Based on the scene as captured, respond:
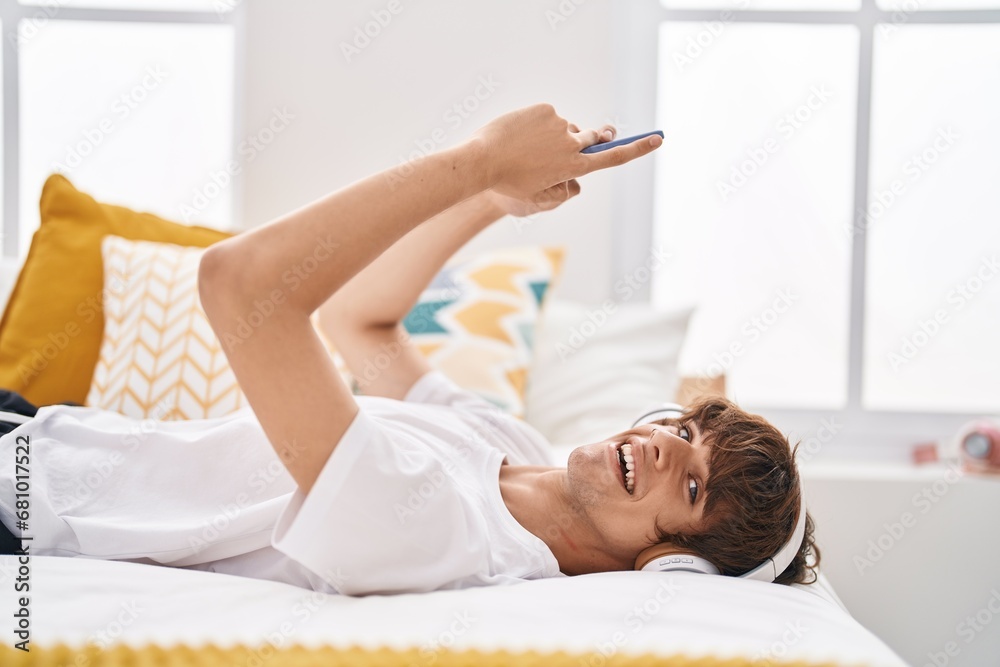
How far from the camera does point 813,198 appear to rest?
2.42 metres

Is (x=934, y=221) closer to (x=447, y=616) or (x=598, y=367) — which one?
(x=598, y=367)

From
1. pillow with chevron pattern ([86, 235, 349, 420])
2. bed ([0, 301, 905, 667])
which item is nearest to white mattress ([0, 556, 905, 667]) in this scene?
bed ([0, 301, 905, 667])

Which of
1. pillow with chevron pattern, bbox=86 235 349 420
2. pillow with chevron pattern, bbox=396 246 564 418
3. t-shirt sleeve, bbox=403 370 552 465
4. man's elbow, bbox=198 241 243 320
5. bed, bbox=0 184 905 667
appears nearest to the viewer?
bed, bbox=0 184 905 667

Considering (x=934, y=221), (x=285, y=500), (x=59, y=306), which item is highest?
(x=934, y=221)

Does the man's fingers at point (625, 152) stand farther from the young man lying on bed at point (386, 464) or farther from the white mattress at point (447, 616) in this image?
the white mattress at point (447, 616)

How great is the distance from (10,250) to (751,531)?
2343mm

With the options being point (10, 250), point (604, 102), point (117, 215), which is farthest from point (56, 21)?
point (604, 102)

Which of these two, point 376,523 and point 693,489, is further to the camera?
point 693,489

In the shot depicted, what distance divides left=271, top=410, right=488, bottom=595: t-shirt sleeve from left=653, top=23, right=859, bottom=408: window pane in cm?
166

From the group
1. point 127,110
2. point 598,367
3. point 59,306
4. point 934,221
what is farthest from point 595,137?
point 127,110

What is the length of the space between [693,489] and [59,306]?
4.14 feet

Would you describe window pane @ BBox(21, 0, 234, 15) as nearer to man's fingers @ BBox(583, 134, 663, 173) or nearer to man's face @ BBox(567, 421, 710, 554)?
man's fingers @ BBox(583, 134, 663, 173)

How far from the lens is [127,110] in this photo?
2461mm

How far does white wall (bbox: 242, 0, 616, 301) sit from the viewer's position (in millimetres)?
2260
